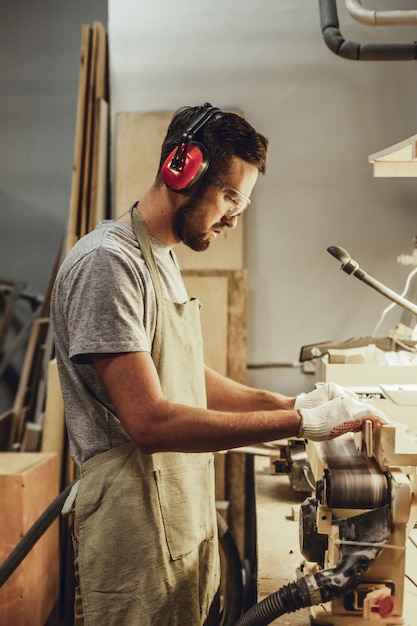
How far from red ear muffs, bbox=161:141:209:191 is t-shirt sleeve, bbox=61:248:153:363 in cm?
23

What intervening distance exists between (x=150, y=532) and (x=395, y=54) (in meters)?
2.20

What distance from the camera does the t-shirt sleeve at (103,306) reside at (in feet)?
3.69

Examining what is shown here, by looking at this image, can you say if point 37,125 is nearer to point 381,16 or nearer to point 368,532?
point 381,16

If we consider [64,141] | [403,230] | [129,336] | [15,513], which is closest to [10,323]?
[64,141]

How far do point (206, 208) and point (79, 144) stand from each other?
1.71 meters

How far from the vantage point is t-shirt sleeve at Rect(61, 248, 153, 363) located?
3.69 feet

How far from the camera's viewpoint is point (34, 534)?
1.99m

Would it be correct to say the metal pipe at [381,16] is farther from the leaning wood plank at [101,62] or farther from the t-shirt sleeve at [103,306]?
the t-shirt sleeve at [103,306]

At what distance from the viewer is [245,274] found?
279 centimetres

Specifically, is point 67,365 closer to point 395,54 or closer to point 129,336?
point 129,336

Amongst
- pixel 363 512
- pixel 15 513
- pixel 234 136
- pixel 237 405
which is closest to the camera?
pixel 363 512

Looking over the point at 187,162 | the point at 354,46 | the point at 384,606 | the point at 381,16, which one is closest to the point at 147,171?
the point at 354,46

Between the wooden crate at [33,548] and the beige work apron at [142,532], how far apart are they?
118cm

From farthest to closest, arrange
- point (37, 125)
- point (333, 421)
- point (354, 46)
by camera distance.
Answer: point (37, 125)
point (354, 46)
point (333, 421)
